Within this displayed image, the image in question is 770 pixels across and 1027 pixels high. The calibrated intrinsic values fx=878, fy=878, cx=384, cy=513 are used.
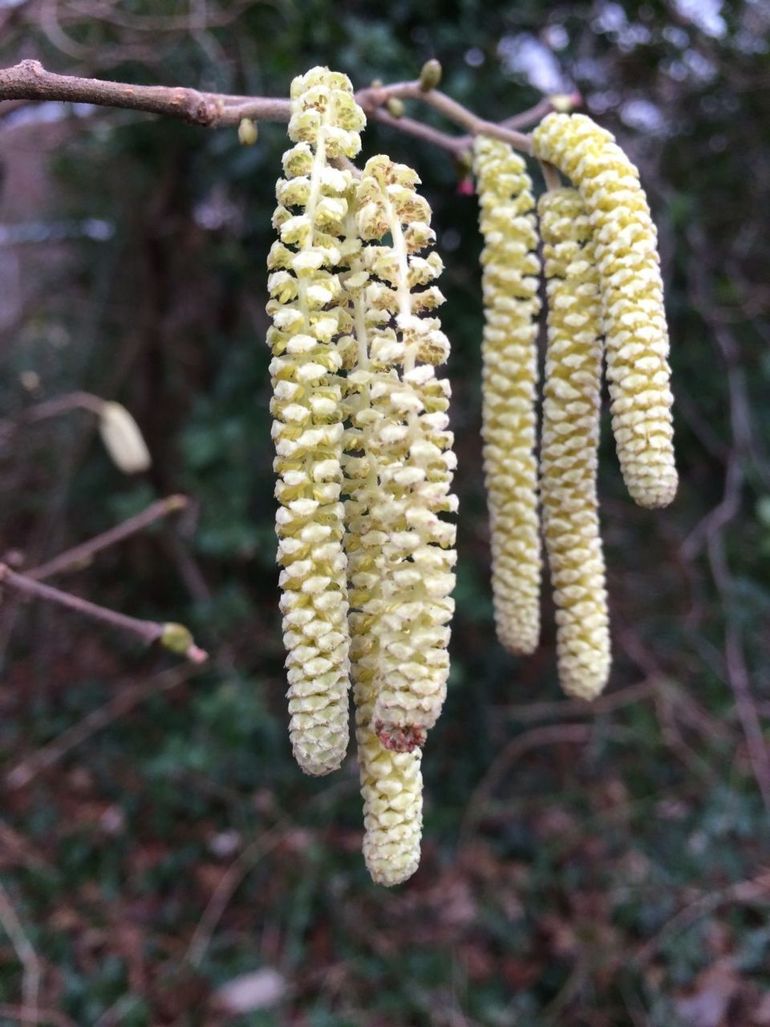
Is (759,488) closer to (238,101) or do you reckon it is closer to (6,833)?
(238,101)

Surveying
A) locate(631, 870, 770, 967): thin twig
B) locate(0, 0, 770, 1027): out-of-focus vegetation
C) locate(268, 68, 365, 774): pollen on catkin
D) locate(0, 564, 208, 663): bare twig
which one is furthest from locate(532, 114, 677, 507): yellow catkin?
locate(631, 870, 770, 967): thin twig

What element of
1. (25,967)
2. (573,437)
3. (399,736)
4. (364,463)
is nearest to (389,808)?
(399,736)

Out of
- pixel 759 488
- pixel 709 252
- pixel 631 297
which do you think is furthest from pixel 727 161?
pixel 631 297

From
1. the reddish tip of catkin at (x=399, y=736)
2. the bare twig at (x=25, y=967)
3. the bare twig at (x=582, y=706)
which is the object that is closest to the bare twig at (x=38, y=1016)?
the bare twig at (x=25, y=967)

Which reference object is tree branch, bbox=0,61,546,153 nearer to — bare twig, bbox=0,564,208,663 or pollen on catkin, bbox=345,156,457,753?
pollen on catkin, bbox=345,156,457,753

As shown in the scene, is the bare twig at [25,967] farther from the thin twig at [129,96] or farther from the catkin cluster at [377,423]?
the thin twig at [129,96]
